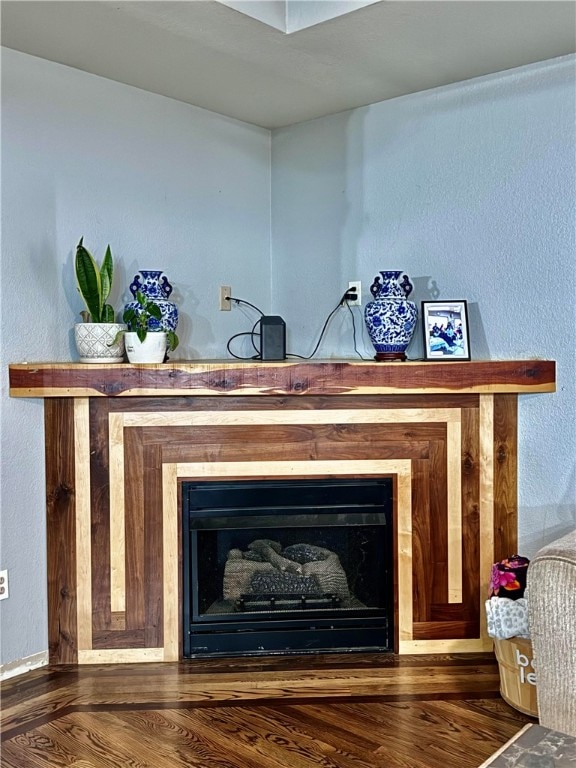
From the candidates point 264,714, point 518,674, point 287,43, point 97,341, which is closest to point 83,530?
point 97,341

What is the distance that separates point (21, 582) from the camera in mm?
2512

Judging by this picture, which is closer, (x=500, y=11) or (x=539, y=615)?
(x=539, y=615)

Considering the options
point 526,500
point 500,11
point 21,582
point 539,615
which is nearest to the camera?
point 539,615

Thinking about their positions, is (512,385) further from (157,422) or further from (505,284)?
(157,422)

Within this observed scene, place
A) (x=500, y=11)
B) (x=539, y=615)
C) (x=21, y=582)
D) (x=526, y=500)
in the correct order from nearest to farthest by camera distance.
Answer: (x=539, y=615), (x=500, y=11), (x=21, y=582), (x=526, y=500)

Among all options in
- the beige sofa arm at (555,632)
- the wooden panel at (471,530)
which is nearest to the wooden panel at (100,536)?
the wooden panel at (471,530)

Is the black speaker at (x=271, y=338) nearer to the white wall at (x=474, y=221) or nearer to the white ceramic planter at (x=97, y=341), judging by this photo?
the white wall at (x=474, y=221)

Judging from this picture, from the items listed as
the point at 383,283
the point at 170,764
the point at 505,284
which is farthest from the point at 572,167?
the point at 170,764

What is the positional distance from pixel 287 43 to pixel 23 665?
217 cm

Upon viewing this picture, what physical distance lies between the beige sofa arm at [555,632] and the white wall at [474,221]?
0.82m

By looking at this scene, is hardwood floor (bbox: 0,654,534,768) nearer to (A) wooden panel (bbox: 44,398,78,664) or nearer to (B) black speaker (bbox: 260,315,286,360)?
(A) wooden panel (bbox: 44,398,78,664)

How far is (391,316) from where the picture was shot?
8.88 ft

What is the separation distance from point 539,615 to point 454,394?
0.92 m

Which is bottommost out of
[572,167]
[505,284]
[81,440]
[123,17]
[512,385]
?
[81,440]
